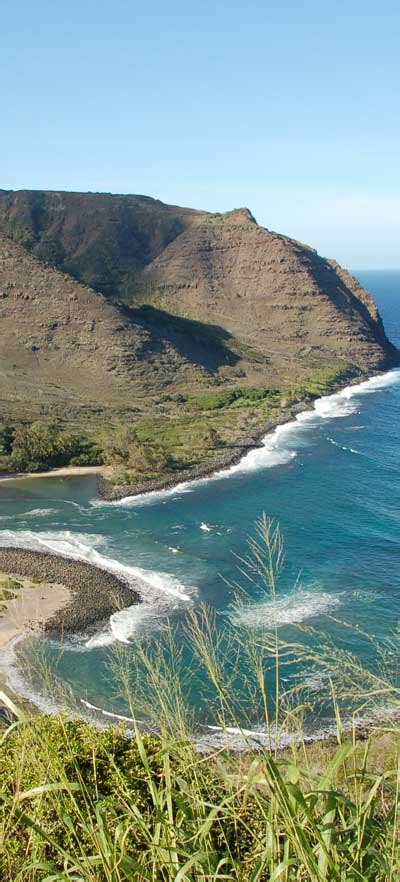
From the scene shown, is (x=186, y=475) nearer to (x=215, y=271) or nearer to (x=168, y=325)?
(x=168, y=325)

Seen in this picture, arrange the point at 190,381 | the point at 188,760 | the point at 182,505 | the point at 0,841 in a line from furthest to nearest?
the point at 190,381 → the point at 182,505 → the point at 0,841 → the point at 188,760

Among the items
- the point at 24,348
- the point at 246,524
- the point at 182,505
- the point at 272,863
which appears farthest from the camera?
the point at 24,348

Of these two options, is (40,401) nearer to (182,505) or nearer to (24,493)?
(24,493)

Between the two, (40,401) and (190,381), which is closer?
(40,401)

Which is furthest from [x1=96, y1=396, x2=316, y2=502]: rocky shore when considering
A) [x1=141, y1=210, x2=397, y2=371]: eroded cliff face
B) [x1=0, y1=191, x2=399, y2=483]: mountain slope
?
[x1=141, y1=210, x2=397, y2=371]: eroded cliff face

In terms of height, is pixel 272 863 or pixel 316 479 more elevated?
pixel 272 863

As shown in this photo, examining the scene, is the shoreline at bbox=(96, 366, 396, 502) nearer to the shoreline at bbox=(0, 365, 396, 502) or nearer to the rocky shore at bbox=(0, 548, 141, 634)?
the shoreline at bbox=(0, 365, 396, 502)

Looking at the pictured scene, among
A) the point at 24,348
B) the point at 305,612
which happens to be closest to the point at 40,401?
the point at 24,348
